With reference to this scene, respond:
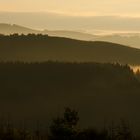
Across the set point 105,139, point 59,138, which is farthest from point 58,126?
point 105,139

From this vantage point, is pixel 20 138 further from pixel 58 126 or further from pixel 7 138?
pixel 58 126

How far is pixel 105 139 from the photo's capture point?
195875 mm

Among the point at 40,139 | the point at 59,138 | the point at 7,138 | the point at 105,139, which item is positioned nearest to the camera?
the point at 7,138

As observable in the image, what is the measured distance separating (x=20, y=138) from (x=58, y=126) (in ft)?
53.5

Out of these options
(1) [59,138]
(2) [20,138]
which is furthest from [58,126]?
(2) [20,138]

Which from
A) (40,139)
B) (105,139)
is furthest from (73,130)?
(105,139)

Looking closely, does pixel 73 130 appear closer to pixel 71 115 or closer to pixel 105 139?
pixel 71 115

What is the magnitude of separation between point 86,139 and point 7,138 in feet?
98.1

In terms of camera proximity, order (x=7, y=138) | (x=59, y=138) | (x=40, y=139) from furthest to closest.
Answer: (x=40, y=139) → (x=59, y=138) → (x=7, y=138)

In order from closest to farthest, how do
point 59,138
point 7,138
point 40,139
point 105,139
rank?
point 7,138 → point 59,138 → point 40,139 → point 105,139

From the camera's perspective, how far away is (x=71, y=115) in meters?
174

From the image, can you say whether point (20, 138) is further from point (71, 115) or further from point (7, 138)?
point (71, 115)

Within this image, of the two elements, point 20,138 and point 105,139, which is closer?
point 20,138

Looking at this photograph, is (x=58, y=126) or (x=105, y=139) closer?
(x=58, y=126)
